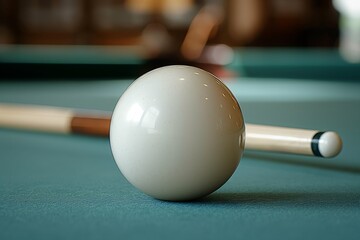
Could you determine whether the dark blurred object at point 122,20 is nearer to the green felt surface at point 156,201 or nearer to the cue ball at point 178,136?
the green felt surface at point 156,201

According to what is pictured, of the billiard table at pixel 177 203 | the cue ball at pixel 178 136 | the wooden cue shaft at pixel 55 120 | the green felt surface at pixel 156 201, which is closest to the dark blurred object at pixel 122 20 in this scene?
the billiard table at pixel 177 203

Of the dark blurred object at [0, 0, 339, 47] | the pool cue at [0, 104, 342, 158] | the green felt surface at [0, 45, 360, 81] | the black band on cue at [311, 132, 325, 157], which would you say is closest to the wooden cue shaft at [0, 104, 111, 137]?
the pool cue at [0, 104, 342, 158]

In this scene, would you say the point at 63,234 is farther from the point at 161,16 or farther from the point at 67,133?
the point at 161,16

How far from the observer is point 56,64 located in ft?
15.8

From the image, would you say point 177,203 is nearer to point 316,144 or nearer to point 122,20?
point 316,144

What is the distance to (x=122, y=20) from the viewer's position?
9.82 metres

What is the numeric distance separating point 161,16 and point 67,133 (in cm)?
785

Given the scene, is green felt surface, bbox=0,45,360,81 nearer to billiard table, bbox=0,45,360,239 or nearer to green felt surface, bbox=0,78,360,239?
billiard table, bbox=0,45,360,239

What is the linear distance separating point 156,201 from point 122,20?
890 cm

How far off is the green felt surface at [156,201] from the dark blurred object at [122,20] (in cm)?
767

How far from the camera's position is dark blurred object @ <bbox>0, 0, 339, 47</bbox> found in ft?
31.8

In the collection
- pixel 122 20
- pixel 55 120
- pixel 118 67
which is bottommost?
pixel 122 20

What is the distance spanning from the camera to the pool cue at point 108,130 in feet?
4.31

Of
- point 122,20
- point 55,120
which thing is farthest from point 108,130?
point 122,20
